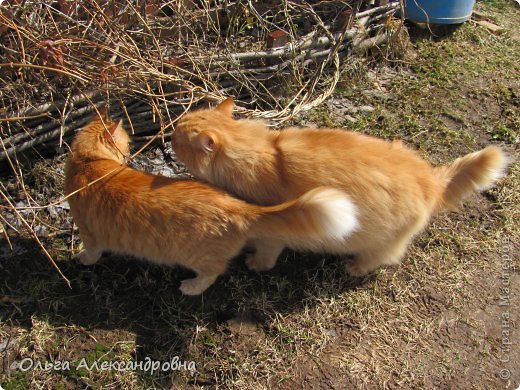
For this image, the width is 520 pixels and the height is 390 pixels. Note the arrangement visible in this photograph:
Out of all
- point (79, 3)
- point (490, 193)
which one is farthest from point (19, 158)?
point (490, 193)

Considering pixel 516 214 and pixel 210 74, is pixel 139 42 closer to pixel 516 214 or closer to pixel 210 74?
pixel 210 74

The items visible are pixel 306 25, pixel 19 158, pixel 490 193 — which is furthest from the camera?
pixel 306 25

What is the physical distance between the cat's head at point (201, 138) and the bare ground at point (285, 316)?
2.30ft

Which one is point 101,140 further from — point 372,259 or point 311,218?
point 372,259

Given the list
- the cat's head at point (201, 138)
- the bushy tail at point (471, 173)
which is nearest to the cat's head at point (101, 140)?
the cat's head at point (201, 138)

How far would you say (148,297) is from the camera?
2.50 meters

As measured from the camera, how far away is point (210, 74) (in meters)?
3.29

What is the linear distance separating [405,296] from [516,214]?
1.15m

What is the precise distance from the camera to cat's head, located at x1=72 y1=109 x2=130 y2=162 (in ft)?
8.08

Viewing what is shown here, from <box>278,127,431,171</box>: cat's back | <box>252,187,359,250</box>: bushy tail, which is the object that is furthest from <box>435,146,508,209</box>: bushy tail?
<box>252,187,359,250</box>: bushy tail

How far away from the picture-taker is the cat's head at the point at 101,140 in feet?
8.08

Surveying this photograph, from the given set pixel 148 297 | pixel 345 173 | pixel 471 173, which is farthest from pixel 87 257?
pixel 471 173

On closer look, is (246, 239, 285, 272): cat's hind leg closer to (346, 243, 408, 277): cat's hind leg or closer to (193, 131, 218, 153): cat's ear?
(346, 243, 408, 277): cat's hind leg

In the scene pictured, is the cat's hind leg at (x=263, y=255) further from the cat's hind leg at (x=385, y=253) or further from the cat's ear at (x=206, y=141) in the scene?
the cat's ear at (x=206, y=141)
